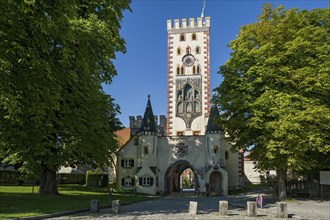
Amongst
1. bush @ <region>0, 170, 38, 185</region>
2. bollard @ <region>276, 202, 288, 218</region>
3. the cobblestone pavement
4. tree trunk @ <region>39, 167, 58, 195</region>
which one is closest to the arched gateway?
bush @ <region>0, 170, 38, 185</region>

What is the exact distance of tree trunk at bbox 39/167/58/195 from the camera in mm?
27061

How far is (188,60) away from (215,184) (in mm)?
19005

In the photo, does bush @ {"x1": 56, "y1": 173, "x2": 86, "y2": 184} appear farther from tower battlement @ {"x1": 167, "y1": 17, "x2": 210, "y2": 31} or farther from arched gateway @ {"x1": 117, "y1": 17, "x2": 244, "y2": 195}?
tower battlement @ {"x1": 167, "y1": 17, "x2": 210, "y2": 31}

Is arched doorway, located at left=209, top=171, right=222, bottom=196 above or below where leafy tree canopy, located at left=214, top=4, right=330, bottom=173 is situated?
below

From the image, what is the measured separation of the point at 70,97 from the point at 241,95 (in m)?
13.8

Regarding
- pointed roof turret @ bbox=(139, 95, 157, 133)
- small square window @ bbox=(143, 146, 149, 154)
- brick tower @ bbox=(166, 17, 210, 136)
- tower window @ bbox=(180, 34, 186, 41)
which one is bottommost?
small square window @ bbox=(143, 146, 149, 154)

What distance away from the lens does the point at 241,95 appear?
29.6 metres

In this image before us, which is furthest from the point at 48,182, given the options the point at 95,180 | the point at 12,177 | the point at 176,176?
the point at 176,176

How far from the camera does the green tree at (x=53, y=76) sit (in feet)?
51.5

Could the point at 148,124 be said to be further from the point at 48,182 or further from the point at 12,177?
the point at 48,182

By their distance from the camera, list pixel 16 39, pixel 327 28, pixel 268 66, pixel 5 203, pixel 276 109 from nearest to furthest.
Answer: pixel 16 39, pixel 5 203, pixel 276 109, pixel 268 66, pixel 327 28

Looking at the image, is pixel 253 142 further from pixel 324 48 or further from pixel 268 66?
pixel 324 48

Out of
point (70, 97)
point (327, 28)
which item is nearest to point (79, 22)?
point (70, 97)

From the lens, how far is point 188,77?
180 ft
